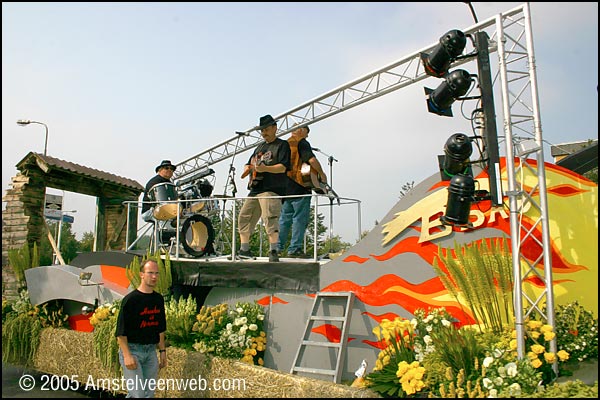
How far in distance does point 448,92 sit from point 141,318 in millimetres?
3854

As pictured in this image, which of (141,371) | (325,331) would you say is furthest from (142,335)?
(325,331)

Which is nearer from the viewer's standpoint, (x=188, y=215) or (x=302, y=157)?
(x=302, y=157)

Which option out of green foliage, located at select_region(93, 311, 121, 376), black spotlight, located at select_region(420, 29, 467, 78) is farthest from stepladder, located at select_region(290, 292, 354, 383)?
black spotlight, located at select_region(420, 29, 467, 78)

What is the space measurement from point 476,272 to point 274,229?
Result: 302 cm

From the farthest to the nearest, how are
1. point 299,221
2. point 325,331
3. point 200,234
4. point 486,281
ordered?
point 200,234, point 299,221, point 325,331, point 486,281

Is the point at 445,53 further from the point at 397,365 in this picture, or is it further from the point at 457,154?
the point at 397,365

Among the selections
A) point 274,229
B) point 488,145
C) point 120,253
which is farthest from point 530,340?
point 120,253

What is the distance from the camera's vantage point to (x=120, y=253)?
26.0 feet

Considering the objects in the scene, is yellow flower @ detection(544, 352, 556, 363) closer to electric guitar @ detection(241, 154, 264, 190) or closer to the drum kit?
electric guitar @ detection(241, 154, 264, 190)

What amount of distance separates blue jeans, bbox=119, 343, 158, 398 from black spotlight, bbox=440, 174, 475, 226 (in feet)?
10.7

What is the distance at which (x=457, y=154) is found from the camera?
496 cm

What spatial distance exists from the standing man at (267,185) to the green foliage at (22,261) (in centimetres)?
440

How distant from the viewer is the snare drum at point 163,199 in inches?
310

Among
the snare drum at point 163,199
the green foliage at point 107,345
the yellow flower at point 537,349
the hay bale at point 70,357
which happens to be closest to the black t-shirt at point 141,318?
the green foliage at point 107,345
